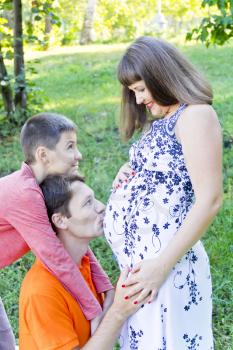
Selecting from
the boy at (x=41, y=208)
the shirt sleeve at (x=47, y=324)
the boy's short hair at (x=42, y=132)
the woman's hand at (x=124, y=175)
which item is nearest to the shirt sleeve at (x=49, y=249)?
the boy at (x=41, y=208)

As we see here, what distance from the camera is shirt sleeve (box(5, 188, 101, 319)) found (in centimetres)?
223

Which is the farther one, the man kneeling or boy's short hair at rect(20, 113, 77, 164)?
Result: boy's short hair at rect(20, 113, 77, 164)

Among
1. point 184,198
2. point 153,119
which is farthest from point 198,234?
point 153,119

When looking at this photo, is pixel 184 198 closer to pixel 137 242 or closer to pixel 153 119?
pixel 137 242

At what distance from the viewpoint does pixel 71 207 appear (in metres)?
2.27

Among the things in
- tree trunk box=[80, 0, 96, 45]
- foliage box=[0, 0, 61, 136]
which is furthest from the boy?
tree trunk box=[80, 0, 96, 45]

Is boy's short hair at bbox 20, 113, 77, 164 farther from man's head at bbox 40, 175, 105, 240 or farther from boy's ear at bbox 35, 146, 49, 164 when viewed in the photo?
man's head at bbox 40, 175, 105, 240

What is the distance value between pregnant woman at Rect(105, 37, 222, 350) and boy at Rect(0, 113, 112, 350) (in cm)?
19

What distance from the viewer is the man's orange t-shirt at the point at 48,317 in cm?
213

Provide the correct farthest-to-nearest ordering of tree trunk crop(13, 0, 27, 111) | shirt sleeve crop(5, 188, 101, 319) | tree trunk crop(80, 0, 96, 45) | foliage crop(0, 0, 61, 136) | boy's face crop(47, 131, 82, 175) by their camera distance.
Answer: tree trunk crop(80, 0, 96, 45) → tree trunk crop(13, 0, 27, 111) → foliage crop(0, 0, 61, 136) → boy's face crop(47, 131, 82, 175) → shirt sleeve crop(5, 188, 101, 319)

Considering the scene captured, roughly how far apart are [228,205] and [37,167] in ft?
9.35

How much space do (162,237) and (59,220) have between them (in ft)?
1.26

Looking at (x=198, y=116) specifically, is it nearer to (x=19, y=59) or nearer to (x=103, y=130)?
(x=103, y=130)

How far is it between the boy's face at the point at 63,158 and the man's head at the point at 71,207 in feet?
0.17
